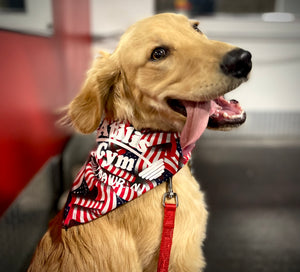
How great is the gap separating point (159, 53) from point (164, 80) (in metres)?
0.06

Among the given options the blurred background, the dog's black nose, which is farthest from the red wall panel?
the dog's black nose

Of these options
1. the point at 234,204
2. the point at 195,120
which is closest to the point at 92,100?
the point at 195,120

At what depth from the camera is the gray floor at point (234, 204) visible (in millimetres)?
1055

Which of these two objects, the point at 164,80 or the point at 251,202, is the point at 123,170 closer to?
the point at 164,80

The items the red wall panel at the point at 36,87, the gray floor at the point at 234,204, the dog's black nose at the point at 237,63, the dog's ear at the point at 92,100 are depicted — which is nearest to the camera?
the dog's black nose at the point at 237,63

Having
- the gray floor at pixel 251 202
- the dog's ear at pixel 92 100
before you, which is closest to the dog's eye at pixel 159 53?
the dog's ear at pixel 92 100

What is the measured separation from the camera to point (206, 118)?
563 mm

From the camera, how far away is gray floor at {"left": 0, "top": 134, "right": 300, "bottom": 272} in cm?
106

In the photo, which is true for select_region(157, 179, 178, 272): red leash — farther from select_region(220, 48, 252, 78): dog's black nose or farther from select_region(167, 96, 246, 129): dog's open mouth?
select_region(220, 48, 252, 78): dog's black nose

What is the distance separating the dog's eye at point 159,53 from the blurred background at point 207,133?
573mm

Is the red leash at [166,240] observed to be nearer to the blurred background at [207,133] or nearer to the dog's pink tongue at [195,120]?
the dog's pink tongue at [195,120]

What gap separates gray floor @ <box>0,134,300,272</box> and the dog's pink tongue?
0.68 m

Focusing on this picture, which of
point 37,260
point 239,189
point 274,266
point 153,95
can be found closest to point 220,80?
point 153,95

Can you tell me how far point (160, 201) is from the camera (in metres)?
0.63
